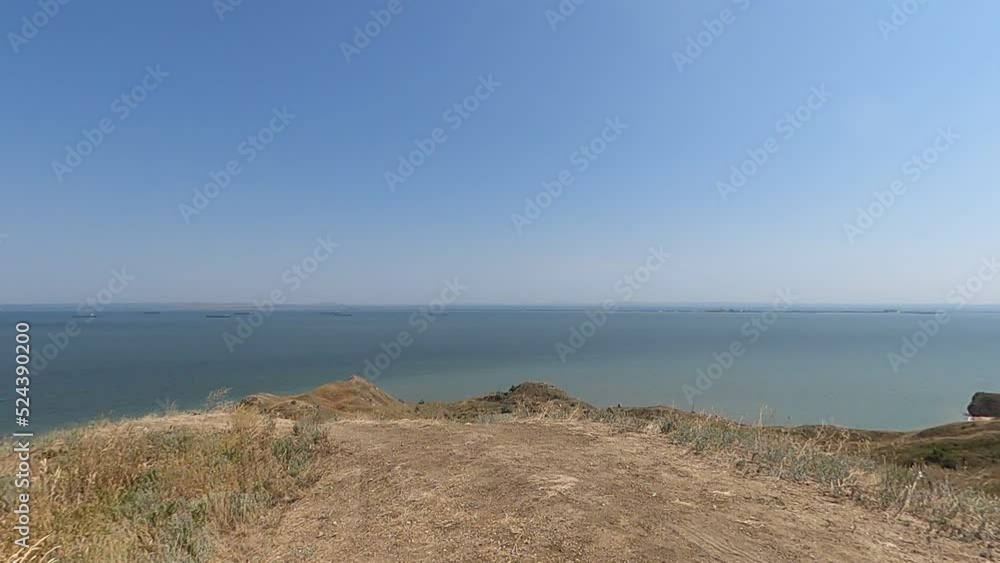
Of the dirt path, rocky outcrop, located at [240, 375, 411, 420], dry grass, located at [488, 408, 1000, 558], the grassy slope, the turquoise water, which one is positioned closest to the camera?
the dirt path

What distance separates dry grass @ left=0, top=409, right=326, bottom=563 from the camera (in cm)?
420

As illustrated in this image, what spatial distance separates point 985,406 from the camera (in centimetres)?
3052

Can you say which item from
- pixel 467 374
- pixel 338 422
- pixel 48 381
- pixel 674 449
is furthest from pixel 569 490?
pixel 48 381

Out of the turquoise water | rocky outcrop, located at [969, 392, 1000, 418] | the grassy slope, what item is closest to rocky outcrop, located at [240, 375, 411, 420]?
the turquoise water

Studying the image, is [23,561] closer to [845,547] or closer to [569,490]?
[569,490]

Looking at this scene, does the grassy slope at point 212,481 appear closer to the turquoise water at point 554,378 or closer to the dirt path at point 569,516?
the dirt path at point 569,516

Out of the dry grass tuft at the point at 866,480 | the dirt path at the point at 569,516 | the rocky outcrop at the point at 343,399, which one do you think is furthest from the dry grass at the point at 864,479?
the rocky outcrop at the point at 343,399

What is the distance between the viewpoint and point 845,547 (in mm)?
4125

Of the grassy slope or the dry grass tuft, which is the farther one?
the dry grass tuft

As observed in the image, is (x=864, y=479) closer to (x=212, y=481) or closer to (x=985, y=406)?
(x=212, y=481)

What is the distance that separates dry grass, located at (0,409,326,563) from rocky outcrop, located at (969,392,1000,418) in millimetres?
39935

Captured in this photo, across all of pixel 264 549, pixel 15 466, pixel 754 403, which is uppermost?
pixel 15 466

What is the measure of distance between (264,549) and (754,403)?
96.5ft

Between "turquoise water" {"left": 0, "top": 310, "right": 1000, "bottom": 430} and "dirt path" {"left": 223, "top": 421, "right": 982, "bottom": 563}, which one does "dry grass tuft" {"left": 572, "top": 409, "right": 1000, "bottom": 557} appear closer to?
"dirt path" {"left": 223, "top": 421, "right": 982, "bottom": 563}
